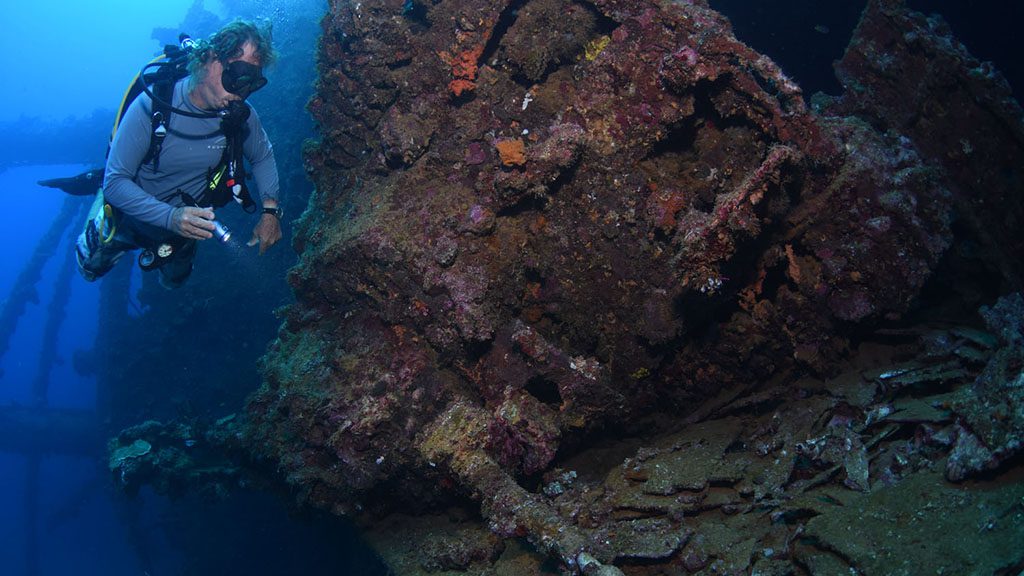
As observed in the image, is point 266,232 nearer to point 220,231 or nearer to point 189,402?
point 220,231

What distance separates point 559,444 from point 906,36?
4953 mm

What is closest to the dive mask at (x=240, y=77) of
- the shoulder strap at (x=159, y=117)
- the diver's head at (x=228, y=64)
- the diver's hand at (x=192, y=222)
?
the diver's head at (x=228, y=64)

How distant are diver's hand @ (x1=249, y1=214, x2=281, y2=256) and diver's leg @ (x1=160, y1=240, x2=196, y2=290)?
803mm

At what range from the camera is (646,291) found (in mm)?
4262

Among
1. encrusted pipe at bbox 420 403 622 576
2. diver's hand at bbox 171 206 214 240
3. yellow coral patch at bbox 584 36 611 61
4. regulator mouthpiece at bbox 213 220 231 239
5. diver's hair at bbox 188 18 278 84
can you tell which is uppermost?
diver's hair at bbox 188 18 278 84

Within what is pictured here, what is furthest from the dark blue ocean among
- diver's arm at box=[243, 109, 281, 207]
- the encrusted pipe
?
diver's arm at box=[243, 109, 281, 207]

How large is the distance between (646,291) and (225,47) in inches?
179

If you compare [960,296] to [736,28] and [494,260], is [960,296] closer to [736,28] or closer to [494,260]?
[494,260]

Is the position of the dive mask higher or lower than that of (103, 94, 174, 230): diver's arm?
higher

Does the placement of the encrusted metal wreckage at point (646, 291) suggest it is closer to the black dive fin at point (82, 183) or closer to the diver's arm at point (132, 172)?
the diver's arm at point (132, 172)

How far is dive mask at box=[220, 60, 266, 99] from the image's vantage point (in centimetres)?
467

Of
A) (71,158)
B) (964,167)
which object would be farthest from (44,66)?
(964,167)

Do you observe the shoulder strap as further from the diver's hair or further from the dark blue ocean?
the dark blue ocean

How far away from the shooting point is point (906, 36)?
4.54 meters
